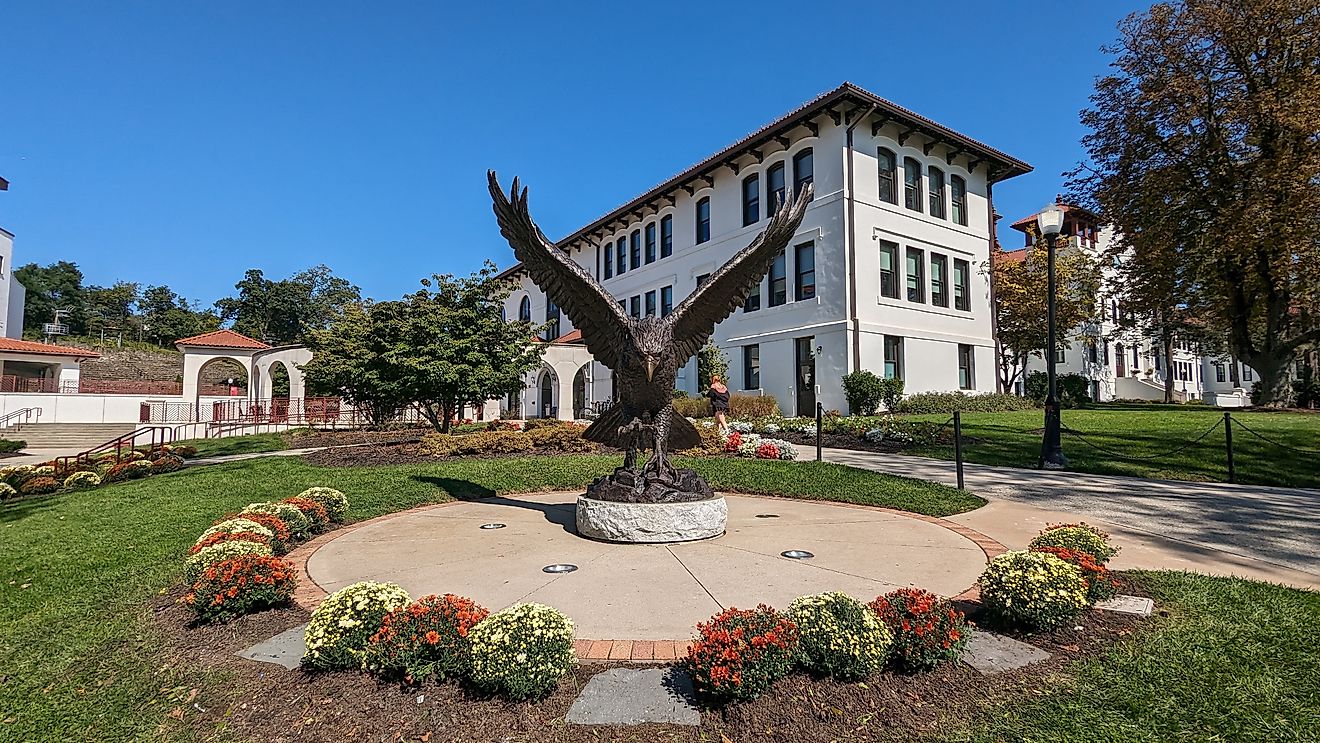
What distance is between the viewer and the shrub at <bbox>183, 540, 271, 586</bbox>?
4312mm

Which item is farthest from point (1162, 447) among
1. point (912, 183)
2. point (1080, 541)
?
point (912, 183)

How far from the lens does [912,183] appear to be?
2438cm

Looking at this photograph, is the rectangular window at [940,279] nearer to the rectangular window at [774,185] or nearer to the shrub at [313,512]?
the rectangular window at [774,185]

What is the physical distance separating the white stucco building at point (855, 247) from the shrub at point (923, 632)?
62.8 ft

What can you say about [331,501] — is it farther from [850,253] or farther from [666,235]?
[666,235]

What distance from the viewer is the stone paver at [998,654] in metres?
3.26

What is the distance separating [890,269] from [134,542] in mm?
23120

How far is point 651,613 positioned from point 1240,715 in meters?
2.99

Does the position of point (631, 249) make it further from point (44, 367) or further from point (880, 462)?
point (44, 367)

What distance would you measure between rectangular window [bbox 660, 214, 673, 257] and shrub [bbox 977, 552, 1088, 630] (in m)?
28.0

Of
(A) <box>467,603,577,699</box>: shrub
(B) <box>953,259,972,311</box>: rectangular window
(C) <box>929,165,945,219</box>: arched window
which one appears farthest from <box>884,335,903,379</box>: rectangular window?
(A) <box>467,603,577,699</box>: shrub

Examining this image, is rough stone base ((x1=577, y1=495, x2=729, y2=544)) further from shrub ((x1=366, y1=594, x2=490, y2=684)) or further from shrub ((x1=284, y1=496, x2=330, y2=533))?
shrub ((x1=284, y1=496, x2=330, y2=533))

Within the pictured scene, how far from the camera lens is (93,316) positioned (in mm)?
62219

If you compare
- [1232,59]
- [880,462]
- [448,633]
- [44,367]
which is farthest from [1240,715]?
[44,367]
